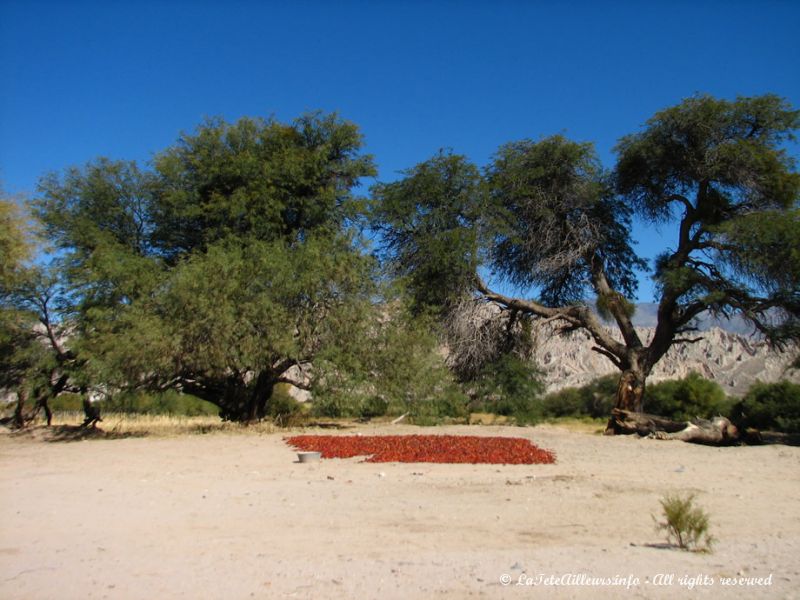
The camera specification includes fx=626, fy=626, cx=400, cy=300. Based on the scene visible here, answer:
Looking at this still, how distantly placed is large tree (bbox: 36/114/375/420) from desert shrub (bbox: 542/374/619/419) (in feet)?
74.6

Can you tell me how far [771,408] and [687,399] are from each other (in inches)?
254

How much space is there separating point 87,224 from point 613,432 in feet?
59.4

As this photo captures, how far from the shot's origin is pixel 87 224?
65.6 feet

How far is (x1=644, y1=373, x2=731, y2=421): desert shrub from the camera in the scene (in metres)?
34.2

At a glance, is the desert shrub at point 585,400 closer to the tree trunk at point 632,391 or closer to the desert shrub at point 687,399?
the desert shrub at point 687,399

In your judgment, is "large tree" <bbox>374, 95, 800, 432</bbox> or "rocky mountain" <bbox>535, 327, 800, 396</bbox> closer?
"large tree" <bbox>374, 95, 800, 432</bbox>

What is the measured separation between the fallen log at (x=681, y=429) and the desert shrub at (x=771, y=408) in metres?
10.9

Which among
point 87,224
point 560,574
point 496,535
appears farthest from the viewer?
point 87,224

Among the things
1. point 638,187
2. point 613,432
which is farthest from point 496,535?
point 638,187

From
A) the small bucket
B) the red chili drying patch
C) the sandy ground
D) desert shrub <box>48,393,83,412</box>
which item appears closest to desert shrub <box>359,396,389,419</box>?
the red chili drying patch

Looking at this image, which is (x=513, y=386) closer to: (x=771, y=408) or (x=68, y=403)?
(x=771, y=408)

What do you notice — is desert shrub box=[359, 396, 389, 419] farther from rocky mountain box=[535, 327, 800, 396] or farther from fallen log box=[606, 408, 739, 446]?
rocky mountain box=[535, 327, 800, 396]

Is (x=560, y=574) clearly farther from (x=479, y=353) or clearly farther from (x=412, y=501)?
(x=479, y=353)

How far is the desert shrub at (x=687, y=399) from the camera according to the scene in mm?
34156
